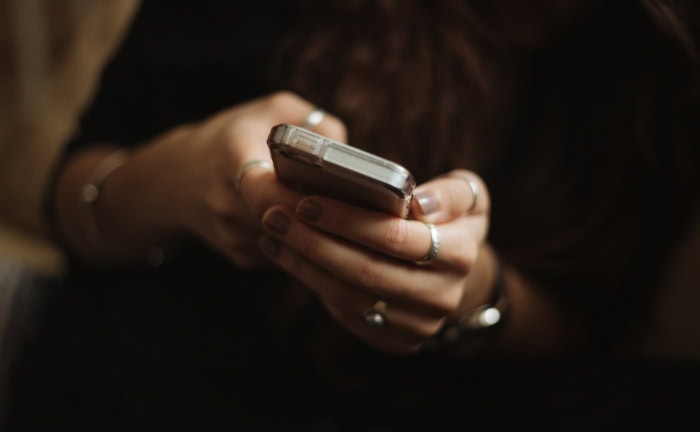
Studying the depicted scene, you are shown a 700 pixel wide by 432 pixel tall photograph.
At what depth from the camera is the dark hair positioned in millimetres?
558

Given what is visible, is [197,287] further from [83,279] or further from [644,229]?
[644,229]

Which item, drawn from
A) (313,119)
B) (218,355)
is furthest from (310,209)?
(218,355)

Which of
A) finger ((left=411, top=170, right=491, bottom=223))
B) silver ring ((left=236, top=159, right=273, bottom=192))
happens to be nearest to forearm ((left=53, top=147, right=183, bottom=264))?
silver ring ((left=236, top=159, right=273, bottom=192))

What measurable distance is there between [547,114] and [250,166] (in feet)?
1.23

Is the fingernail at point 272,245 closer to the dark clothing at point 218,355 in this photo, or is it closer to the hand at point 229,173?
the hand at point 229,173

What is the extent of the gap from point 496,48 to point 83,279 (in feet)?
1.57

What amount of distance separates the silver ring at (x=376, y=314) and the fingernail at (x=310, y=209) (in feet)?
0.29

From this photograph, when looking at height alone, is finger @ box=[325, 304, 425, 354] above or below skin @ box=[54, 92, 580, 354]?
below

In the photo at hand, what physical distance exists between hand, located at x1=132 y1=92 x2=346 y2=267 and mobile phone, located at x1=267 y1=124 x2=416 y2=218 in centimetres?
7

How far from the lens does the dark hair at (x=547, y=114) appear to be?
0.56 meters

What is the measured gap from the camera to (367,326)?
1.40ft

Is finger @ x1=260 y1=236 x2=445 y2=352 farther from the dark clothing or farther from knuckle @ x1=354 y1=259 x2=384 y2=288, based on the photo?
the dark clothing

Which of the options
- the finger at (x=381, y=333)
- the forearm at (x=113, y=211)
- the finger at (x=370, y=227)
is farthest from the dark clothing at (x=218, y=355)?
the finger at (x=370, y=227)

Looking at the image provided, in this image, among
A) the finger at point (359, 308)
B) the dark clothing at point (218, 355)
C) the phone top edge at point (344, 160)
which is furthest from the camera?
the dark clothing at point (218, 355)
